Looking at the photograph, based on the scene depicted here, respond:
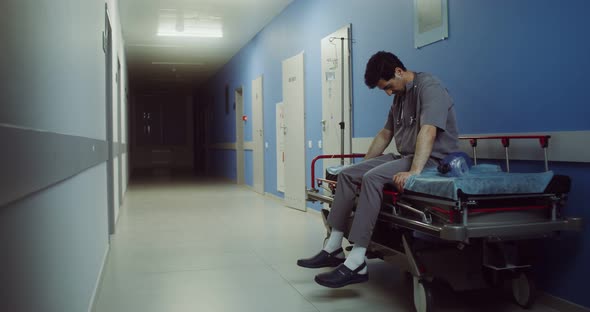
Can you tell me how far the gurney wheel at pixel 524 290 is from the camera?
2.74 meters

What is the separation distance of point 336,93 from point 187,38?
5.06 meters

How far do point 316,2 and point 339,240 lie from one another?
409 centimetres

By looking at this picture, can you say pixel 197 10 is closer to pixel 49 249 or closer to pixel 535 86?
pixel 535 86

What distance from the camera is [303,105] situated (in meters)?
6.87

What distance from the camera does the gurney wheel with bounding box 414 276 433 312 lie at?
8.45 ft

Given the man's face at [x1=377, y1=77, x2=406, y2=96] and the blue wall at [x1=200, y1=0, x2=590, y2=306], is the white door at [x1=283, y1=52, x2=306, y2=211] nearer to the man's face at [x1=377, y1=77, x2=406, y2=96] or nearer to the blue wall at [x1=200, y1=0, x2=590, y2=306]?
the blue wall at [x1=200, y1=0, x2=590, y2=306]

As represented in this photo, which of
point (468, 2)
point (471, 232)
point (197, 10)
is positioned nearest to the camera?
point (471, 232)

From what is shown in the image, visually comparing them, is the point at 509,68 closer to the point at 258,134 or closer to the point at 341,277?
the point at 341,277

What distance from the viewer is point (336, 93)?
5.77 m

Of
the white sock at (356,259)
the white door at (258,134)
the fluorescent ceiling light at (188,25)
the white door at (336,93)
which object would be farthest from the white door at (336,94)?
the white door at (258,134)

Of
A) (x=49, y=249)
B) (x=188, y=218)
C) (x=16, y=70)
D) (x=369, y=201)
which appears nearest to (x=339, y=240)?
(x=369, y=201)

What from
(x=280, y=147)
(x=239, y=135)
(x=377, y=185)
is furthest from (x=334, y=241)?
(x=239, y=135)

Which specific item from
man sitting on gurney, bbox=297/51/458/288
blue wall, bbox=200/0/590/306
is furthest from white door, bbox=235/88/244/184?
man sitting on gurney, bbox=297/51/458/288

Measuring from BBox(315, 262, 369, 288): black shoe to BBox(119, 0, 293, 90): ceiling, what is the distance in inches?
216
